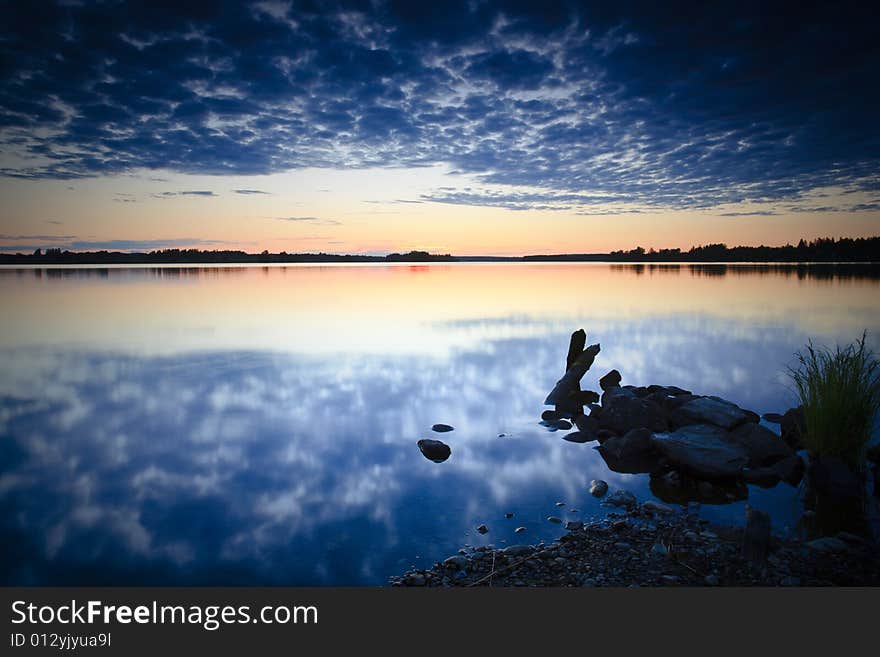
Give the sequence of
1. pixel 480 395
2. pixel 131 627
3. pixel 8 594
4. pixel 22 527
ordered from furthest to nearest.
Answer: pixel 480 395 < pixel 22 527 < pixel 8 594 < pixel 131 627

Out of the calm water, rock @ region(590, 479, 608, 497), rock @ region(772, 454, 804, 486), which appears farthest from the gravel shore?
rock @ region(772, 454, 804, 486)

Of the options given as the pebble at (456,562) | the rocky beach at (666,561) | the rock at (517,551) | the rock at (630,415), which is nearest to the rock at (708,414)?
the rock at (630,415)

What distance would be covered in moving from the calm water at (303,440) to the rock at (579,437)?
25 cm

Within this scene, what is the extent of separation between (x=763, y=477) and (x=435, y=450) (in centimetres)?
585

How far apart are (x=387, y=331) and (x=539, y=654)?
23.0m

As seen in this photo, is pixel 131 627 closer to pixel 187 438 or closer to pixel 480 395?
pixel 187 438

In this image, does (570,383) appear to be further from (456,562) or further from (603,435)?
(456,562)

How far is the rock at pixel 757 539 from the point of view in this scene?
529 centimetres

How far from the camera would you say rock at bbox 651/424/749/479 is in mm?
7840

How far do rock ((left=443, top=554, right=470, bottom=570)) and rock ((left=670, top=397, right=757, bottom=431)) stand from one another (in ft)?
21.6

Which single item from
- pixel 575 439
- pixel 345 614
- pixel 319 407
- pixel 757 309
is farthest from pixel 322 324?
pixel 757 309

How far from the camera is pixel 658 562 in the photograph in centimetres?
536

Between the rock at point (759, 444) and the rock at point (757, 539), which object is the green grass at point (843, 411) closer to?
the rock at point (759, 444)

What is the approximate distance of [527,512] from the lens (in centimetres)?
709
